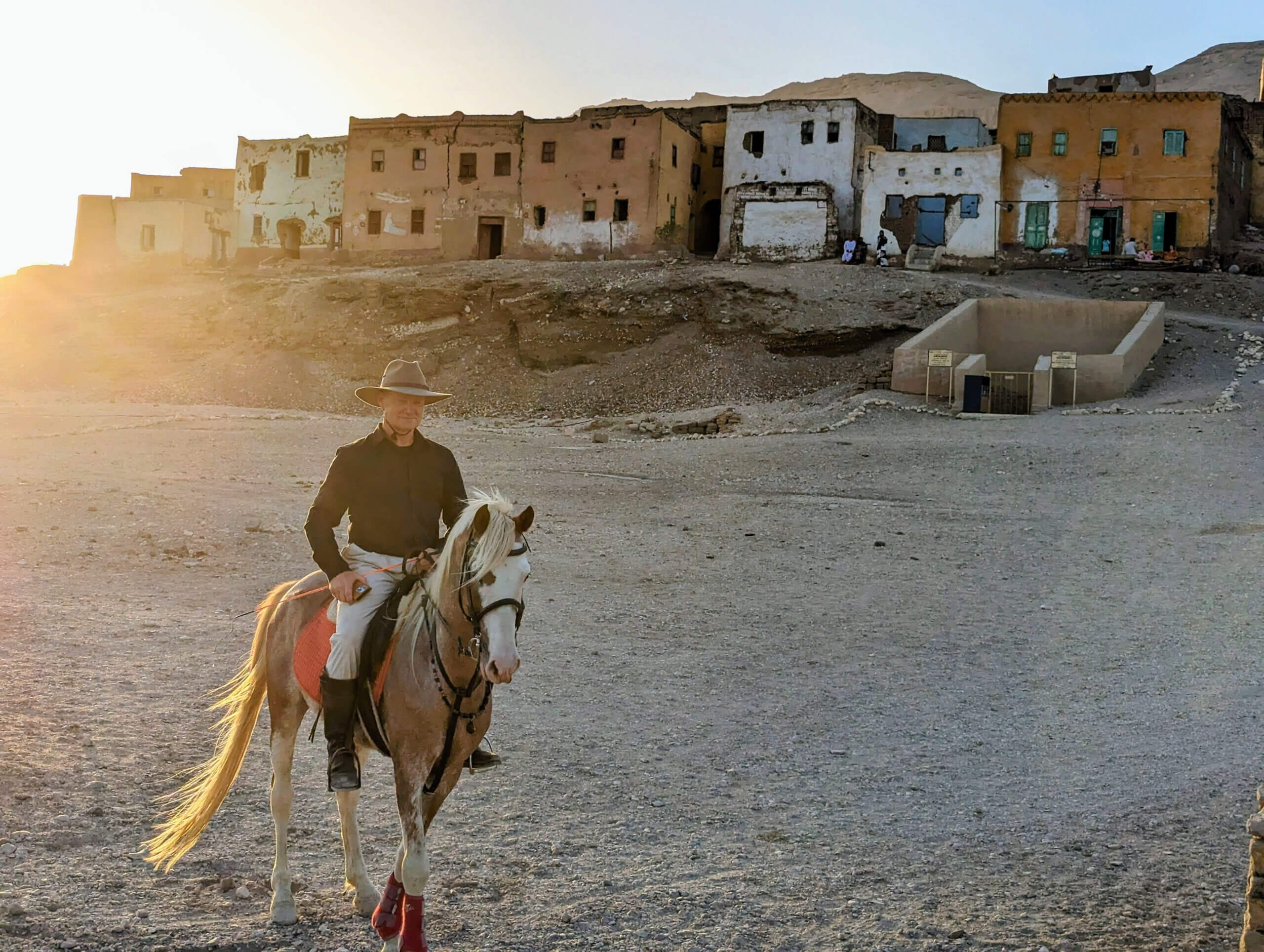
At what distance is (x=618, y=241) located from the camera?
172 feet

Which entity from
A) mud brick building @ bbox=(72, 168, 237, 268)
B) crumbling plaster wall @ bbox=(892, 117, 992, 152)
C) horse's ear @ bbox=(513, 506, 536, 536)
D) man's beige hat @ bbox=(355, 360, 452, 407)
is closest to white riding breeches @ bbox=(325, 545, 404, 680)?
man's beige hat @ bbox=(355, 360, 452, 407)

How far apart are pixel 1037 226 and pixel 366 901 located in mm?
47612

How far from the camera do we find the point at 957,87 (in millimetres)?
137250

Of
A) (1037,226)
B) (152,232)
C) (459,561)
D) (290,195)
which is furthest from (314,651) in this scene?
(152,232)

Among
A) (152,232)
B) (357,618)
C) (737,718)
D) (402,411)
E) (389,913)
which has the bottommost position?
(737,718)

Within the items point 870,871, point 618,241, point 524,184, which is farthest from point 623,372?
point 870,871

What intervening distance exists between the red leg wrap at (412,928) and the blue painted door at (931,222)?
4719 cm

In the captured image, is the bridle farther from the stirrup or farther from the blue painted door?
the blue painted door

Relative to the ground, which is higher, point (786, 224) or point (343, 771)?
point (786, 224)

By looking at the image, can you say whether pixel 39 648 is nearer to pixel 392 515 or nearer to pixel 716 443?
pixel 392 515

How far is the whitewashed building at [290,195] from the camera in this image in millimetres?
60688

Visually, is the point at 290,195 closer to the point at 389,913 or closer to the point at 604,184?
the point at 604,184

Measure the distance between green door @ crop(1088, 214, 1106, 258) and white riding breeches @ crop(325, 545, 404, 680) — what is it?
4694 cm

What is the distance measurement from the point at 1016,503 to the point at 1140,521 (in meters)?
2.10
